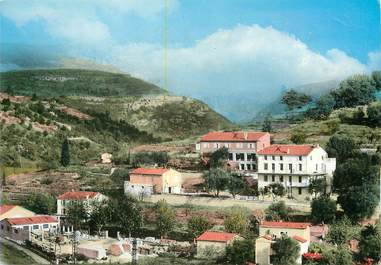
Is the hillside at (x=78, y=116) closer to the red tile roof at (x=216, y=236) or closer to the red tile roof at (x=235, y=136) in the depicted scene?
the red tile roof at (x=235, y=136)

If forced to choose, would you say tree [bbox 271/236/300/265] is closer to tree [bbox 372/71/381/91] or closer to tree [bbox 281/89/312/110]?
tree [bbox 281/89/312/110]

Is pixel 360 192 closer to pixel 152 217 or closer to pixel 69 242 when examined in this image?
pixel 152 217

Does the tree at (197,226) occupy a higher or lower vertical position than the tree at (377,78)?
lower

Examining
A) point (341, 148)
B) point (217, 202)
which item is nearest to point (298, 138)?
point (341, 148)

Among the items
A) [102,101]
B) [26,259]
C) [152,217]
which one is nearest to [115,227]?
[152,217]

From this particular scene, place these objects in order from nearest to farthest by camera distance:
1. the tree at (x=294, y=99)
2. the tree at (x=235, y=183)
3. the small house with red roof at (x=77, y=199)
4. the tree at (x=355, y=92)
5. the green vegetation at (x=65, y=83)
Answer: the tree at (x=355, y=92) < the tree at (x=294, y=99) < the tree at (x=235, y=183) < the small house with red roof at (x=77, y=199) < the green vegetation at (x=65, y=83)

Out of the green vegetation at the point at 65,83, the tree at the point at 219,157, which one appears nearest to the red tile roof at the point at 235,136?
the tree at the point at 219,157

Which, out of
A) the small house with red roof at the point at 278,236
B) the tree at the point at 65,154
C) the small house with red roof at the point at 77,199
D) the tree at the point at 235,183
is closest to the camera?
the small house with red roof at the point at 278,236
